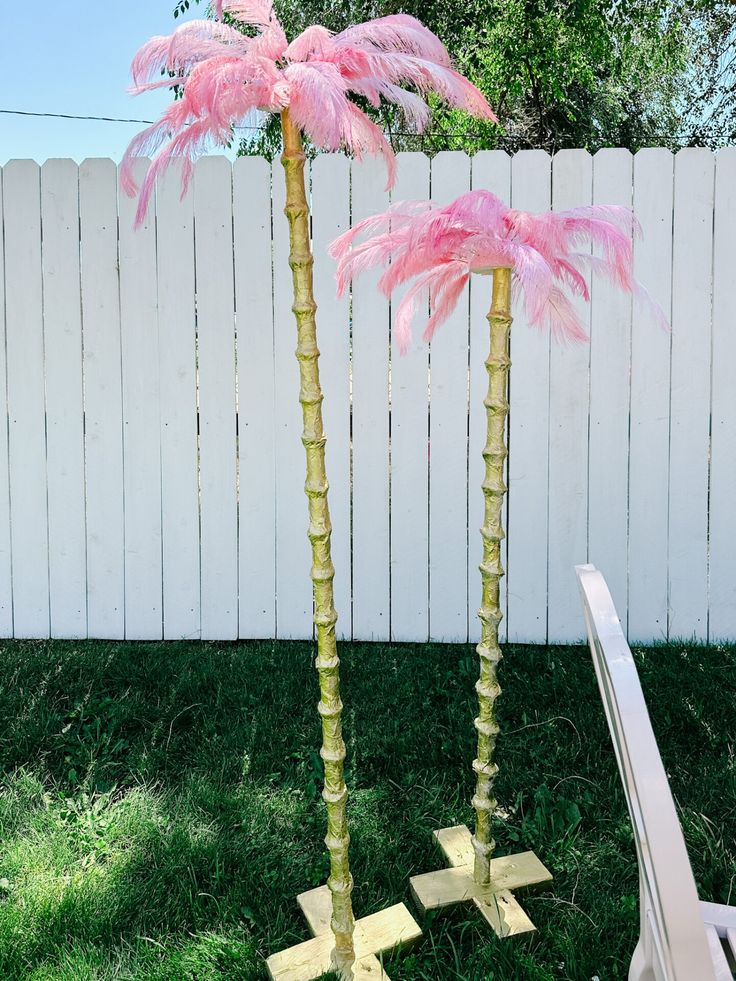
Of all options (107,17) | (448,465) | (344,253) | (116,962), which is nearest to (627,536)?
(448,465)

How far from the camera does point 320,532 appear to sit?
1.62 metres

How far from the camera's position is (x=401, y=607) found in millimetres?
3428

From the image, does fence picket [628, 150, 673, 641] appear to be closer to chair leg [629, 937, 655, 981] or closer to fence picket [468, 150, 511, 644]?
fence picket [468, 150, 511, 644]

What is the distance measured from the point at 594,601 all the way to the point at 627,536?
255cm

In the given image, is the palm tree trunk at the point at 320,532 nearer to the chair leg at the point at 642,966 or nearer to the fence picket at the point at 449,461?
the chair leg at the point at 642,966

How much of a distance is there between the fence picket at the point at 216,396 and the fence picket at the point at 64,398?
1.60 feet

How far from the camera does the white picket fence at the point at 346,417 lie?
3301 mm

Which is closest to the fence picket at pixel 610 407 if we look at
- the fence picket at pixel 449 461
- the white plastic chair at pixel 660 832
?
the fence picket at pixel 449 461

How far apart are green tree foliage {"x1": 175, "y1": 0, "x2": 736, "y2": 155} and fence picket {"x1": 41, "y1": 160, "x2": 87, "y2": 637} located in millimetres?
745

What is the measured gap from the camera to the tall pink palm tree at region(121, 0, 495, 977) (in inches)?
55.2

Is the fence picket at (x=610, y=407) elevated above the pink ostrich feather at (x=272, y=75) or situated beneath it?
situated beneath

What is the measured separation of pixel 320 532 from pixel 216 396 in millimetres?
1880

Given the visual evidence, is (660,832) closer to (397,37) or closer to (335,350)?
(397,37)

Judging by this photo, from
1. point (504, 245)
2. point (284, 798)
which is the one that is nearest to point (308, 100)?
point (504, 245)
